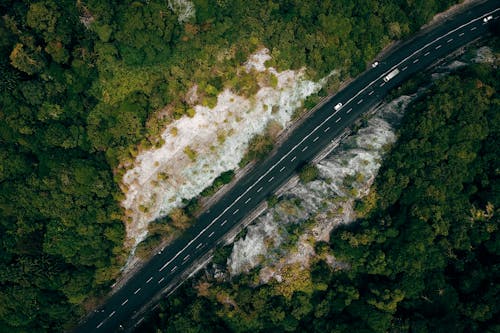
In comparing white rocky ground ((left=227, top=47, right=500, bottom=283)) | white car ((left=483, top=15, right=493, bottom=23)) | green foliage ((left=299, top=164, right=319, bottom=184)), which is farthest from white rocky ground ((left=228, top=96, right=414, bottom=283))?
white car ((left=483, top=15, right=493, bottom=23))

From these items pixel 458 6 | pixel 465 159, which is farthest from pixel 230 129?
pixel 458 6

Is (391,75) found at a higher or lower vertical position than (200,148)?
lower

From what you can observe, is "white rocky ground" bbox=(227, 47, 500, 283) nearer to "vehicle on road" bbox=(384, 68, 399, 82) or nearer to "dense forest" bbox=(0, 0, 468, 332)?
"vehicle on road" bbox=(384, 68, 399, 82)

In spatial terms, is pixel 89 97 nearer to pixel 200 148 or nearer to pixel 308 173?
pixel 200 148

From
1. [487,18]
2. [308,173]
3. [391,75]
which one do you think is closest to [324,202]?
[308,173]

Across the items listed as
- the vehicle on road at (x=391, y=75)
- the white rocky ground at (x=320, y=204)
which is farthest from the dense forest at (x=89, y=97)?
the white rocky ground at (x=320, y=204)

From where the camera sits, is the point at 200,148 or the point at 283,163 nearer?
the point at 200,148
